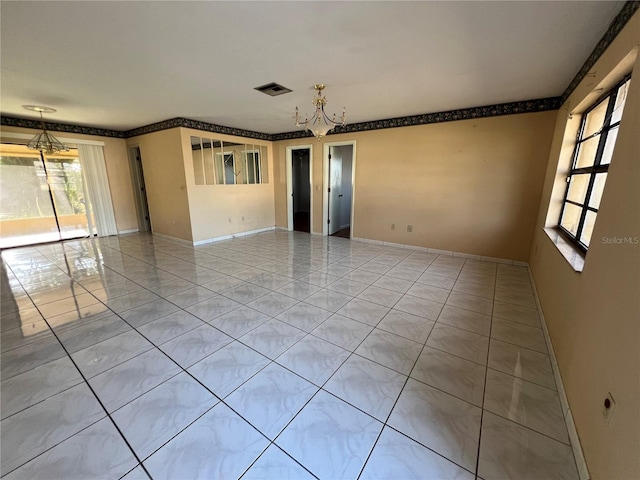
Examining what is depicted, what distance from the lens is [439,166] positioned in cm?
443

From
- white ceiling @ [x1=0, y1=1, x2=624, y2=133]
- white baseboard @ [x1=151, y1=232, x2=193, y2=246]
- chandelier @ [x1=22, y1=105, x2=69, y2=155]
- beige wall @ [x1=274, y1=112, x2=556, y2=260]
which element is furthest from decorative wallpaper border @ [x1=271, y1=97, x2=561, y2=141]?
chandelier @ [x1=22, y1=105, x2=69, y2=155]

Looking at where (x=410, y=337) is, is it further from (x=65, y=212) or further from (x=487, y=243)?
(x=65, y=212)

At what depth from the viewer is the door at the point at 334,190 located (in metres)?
5.91

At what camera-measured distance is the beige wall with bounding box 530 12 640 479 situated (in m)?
0.96

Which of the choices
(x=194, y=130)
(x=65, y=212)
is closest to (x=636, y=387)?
(x=194, y=130)

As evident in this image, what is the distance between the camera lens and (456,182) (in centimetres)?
432

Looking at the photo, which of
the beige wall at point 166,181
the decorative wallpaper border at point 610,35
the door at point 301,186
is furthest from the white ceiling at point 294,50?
the door at point 301,186

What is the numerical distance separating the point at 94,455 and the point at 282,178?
19.6 ft

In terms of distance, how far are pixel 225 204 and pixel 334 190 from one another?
253cm

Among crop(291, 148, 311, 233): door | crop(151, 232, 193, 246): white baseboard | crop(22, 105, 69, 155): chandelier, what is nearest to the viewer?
crop(22, 105, 69, 155): chandelier

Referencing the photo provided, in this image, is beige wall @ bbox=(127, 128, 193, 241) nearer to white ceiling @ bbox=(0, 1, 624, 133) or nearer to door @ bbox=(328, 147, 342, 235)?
white ceiling @ bbox=(0, 1, 624, 133)
